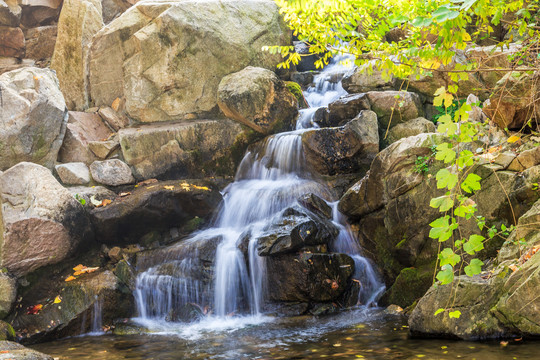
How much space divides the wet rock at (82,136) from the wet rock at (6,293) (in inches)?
149

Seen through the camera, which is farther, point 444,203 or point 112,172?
point 112,172

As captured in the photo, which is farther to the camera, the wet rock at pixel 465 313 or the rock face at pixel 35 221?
the rock face at pixel 35 221

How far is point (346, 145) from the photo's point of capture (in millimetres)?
8883

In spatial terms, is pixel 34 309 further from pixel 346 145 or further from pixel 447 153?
pixel 447 153

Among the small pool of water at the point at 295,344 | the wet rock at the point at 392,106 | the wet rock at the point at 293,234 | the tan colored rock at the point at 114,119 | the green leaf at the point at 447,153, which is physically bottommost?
the small pool of water at the point at 295,344

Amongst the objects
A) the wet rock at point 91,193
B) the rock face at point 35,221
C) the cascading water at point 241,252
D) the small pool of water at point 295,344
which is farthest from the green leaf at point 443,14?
the wet rock at point 91,193

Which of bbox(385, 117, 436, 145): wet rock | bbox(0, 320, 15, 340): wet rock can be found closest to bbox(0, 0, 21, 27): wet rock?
bbox(0, 320, 15, 340): wet rock

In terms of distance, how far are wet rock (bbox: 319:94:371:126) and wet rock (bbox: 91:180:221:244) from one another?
3072 millimetres

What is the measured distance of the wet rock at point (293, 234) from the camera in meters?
6.90

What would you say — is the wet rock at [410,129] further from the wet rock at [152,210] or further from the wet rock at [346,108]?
the wet rock at [152,210]

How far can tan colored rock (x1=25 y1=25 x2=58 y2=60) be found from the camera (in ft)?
52.2

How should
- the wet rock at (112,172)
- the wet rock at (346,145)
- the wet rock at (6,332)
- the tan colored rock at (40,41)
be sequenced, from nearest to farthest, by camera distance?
1. the wet rock at (6,332)
2. the wet rock at (346,145)
3. the wet rock at (112,172)
4. the tan colored rock at (40,41)

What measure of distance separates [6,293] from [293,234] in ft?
14.5

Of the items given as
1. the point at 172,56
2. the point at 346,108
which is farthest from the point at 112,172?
the point at 346,108
